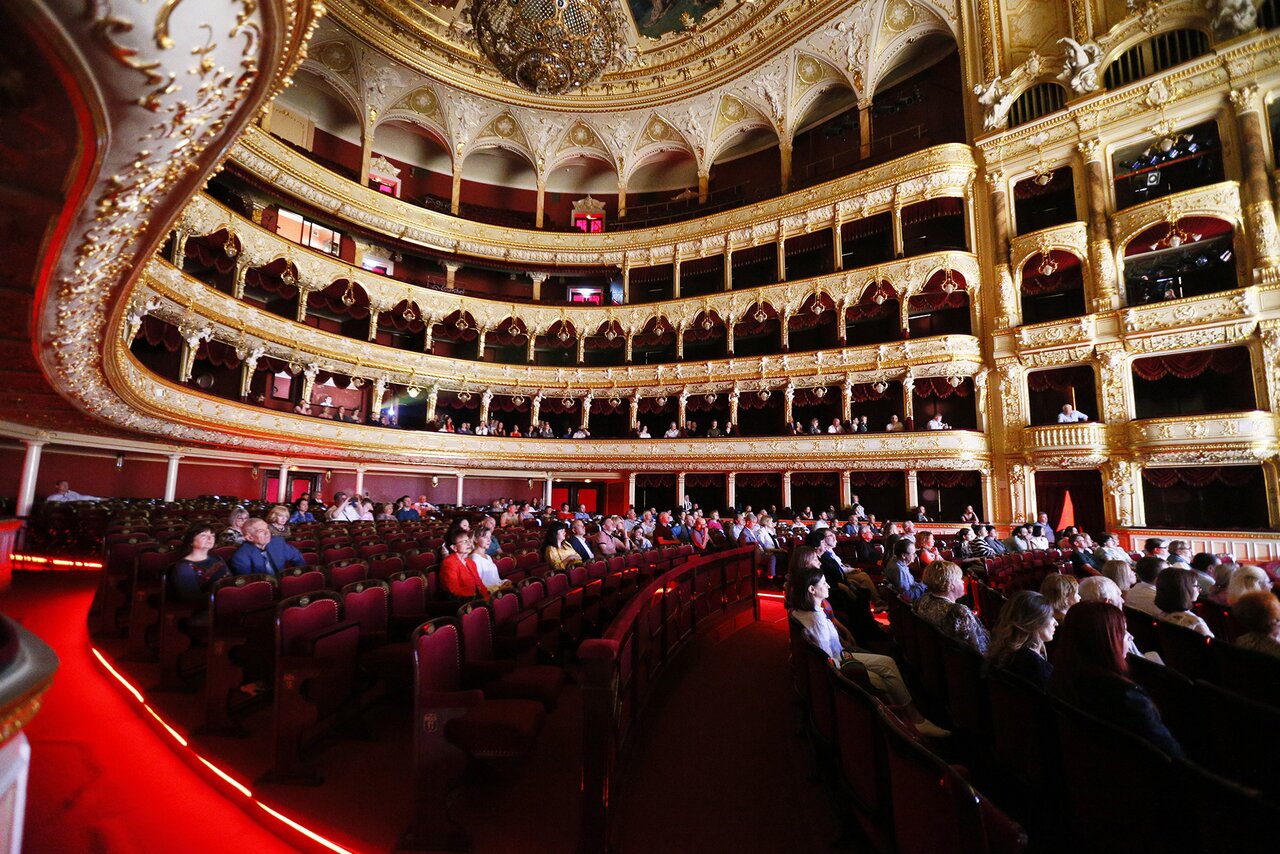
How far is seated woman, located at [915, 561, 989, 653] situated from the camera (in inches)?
115

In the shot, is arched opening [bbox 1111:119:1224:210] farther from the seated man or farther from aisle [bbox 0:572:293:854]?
aisle [bbox 0:572:293:854]

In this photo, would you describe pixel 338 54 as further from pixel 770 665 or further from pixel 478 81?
pixel 770 665

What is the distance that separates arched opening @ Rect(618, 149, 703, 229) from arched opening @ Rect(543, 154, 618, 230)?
2.58 ft

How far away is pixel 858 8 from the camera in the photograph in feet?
49.8

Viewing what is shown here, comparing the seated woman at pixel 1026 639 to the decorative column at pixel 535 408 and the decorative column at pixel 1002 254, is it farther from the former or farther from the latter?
the decorative column at pixel 535 408

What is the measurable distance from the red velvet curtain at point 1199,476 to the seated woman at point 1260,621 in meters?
10.9

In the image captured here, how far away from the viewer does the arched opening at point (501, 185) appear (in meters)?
21.1

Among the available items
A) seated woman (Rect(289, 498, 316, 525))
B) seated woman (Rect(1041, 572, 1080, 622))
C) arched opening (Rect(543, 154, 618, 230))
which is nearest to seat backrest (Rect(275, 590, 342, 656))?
seated woman (Rect(1041, 572, 1080, 622))

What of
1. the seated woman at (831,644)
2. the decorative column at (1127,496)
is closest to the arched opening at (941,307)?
the decorative column at (1127,496)

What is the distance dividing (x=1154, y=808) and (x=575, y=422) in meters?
19.0

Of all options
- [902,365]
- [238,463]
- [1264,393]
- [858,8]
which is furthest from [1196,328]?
[238,463]

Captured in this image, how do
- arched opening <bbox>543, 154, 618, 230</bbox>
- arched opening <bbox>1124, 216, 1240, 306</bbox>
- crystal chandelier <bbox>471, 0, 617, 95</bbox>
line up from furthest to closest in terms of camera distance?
arched opening <bbox>543, 154, 618, 230</bbox> < arched opening <bbox>1124, 216, 1240, 306</bbox> < crystal chandelier <bbox>471, 0, 617, 95</bbox>

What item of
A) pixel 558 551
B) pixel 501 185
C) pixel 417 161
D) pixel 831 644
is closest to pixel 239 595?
pixel 558 551

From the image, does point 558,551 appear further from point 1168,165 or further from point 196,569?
point 1168,165
